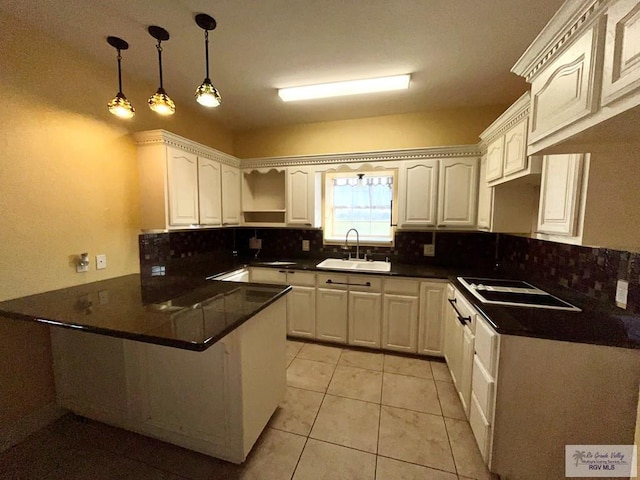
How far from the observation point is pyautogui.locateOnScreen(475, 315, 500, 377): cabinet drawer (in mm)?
1315

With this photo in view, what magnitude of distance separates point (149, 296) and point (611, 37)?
2462 millimetres

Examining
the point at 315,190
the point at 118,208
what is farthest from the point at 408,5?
the point at 118,208

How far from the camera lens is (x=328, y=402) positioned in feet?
6.35

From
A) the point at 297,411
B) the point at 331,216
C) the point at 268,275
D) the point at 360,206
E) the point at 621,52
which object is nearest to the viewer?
the point at 621,52

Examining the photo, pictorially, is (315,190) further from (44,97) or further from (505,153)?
(44,97)

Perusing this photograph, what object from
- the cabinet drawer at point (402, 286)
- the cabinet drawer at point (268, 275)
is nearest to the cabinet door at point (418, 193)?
the cabinet drawer at point (402, 286)

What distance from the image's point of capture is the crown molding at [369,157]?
99.3 inches

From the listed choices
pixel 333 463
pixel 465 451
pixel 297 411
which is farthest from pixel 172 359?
pixel 465 451

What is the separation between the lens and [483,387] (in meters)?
1.43

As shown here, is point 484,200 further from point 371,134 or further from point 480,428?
point 480,428

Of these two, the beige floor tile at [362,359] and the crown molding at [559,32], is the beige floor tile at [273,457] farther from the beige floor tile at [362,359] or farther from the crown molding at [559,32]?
the crown molding at [559,32]

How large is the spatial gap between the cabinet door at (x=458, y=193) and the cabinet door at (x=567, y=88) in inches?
54.6

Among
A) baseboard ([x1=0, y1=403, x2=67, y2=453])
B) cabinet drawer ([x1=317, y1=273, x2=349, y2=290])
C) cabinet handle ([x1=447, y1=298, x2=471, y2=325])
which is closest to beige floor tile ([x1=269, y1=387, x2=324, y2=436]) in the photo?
cabinet drawer ([x1=317, y1=273, x2=349, y2=290])

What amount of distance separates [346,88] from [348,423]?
2.69 meters
